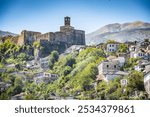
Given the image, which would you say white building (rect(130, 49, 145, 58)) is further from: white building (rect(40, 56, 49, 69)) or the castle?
white building (rect(40, 56, 49, 69))

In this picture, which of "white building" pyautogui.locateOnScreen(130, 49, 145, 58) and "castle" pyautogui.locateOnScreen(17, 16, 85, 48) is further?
"castle" pyautogui.locateOnScreen(17, 16, 85, 48)

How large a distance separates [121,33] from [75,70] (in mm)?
1536

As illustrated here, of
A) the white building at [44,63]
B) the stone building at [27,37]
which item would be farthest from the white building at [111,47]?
the stone building at [27,37]

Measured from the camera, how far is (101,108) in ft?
26.0

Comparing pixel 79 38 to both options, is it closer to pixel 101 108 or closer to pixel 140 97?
pixel 140 97

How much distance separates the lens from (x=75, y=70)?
35.7 ft

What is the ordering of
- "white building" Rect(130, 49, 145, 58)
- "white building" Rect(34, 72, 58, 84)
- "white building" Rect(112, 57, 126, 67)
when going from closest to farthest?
"white building" Rect(34, 72, 58, 84) → "white building" Rect(112, 57, 126, 67) → "white building" Rect(130, 49, 145, 58)

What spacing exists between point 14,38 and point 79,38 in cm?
130

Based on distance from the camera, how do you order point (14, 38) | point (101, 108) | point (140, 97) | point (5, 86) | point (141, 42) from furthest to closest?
point (14, 38)
point (141, 42)
point (5, 86)
point (140, 97)
point (101, 108)

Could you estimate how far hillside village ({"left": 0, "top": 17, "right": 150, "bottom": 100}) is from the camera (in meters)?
9.78

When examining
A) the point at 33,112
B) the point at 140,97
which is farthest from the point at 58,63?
the point at 33,112

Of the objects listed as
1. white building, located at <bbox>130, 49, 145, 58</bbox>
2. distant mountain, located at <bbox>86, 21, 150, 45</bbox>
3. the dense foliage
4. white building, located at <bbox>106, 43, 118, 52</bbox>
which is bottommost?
the dense foliage

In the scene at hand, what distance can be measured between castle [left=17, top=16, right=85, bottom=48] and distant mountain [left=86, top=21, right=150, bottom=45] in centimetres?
20

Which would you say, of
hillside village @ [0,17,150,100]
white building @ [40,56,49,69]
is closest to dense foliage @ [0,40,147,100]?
hillside village @ [0,17,150,100]
